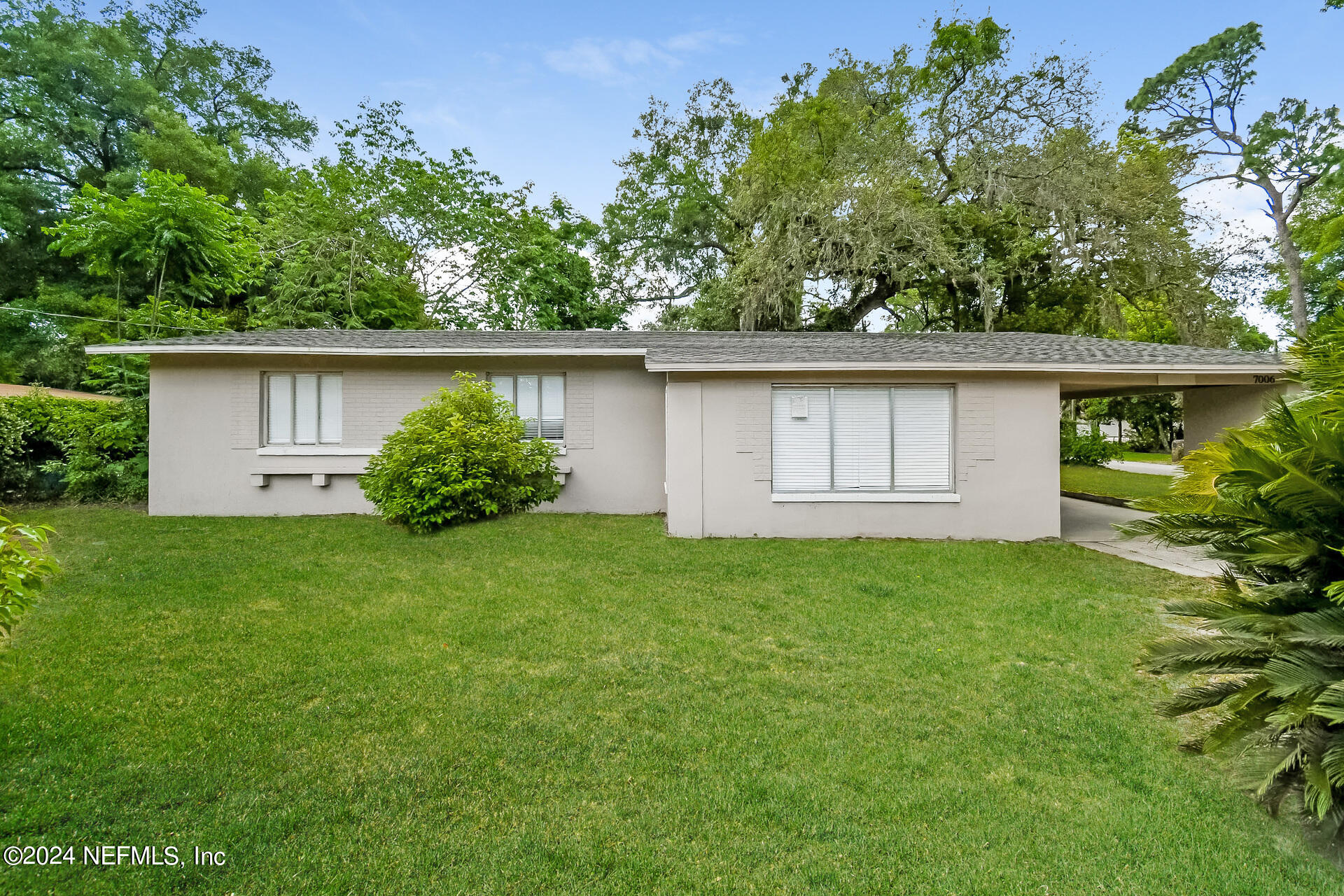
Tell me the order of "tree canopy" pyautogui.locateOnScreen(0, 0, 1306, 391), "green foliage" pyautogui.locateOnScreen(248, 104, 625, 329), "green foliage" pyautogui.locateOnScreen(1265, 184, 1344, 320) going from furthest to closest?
"green foliage" pyautogui.locateOnScreen(1265, 184, 1344, 320) → "green foliage" pyautogui.locateOnScreen(248, 104, 625, 329) → "tree canopy" pyautogui.locateOnScreen(0, 0, 1306, 391)

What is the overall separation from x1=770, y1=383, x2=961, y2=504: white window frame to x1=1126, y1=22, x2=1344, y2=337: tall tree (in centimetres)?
2067

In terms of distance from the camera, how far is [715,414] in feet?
27.9

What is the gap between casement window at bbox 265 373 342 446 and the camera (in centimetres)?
1041

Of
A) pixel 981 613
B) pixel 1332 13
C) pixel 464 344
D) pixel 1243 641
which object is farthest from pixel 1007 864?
pixel 1332 13

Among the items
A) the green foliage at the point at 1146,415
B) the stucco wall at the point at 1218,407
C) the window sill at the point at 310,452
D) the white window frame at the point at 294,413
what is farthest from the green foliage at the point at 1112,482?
the white window frame at the point at 294,413

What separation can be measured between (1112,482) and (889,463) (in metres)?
11.6

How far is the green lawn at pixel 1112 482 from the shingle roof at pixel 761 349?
388 centimetres

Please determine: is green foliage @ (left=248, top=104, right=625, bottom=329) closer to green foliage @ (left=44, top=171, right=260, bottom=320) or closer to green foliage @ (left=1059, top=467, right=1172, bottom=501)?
green foliage @ (left=44, top=171, right=260, bottom=320)

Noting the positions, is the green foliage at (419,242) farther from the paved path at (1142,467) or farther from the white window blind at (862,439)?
the paved path at (1142,467)

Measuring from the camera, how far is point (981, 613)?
5.34m

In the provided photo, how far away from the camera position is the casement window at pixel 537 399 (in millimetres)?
10523

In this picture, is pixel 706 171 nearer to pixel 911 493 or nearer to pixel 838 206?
pixel 838 206

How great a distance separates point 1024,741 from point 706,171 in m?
22.6

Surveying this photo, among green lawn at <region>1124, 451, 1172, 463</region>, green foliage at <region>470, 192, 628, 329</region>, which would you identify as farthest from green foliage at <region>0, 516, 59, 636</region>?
green lawn at <region>1124, 451, 1172, 463</region>
